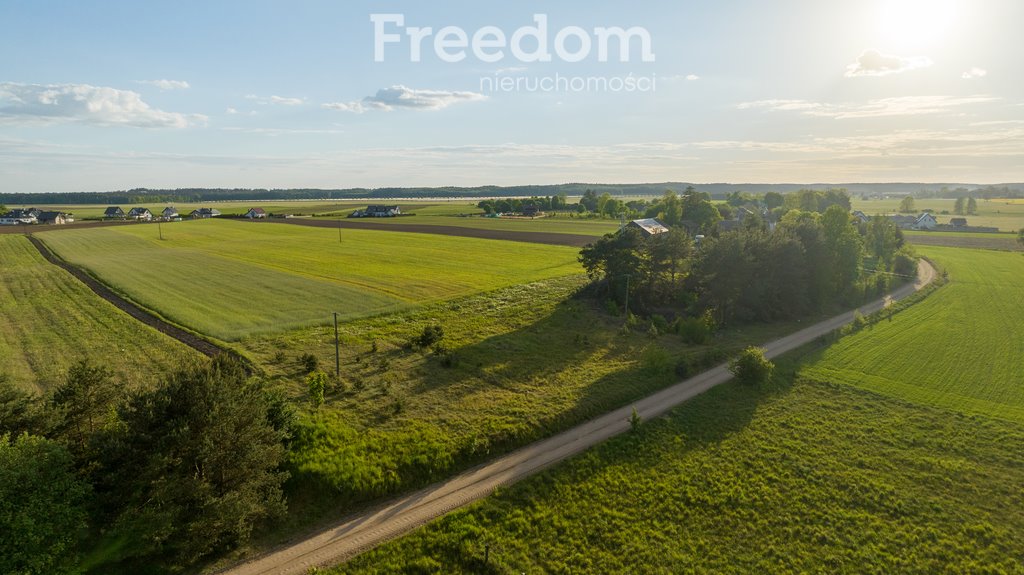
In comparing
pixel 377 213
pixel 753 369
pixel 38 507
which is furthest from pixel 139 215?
pixel 753 369

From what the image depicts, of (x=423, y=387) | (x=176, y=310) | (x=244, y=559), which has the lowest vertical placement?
(x=244, y=559)

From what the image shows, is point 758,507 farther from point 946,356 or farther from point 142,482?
point 946,356

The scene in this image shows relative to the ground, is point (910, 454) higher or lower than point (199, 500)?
lower

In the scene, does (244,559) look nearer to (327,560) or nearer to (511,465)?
(327,560)

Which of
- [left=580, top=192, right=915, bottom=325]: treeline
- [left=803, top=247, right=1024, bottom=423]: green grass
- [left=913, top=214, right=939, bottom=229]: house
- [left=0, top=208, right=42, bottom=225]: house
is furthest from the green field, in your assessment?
[left=913, top=214, right=939, bottom=229]: house

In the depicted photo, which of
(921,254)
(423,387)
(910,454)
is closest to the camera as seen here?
(910,454)

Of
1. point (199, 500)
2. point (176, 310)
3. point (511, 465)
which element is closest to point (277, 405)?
point (199, 500)

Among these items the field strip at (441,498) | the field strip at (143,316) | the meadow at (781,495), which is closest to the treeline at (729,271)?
the meadow at (781,495)

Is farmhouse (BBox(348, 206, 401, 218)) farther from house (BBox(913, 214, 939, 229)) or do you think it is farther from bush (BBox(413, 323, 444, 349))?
house (BBox(913, 214, 939, 229))
